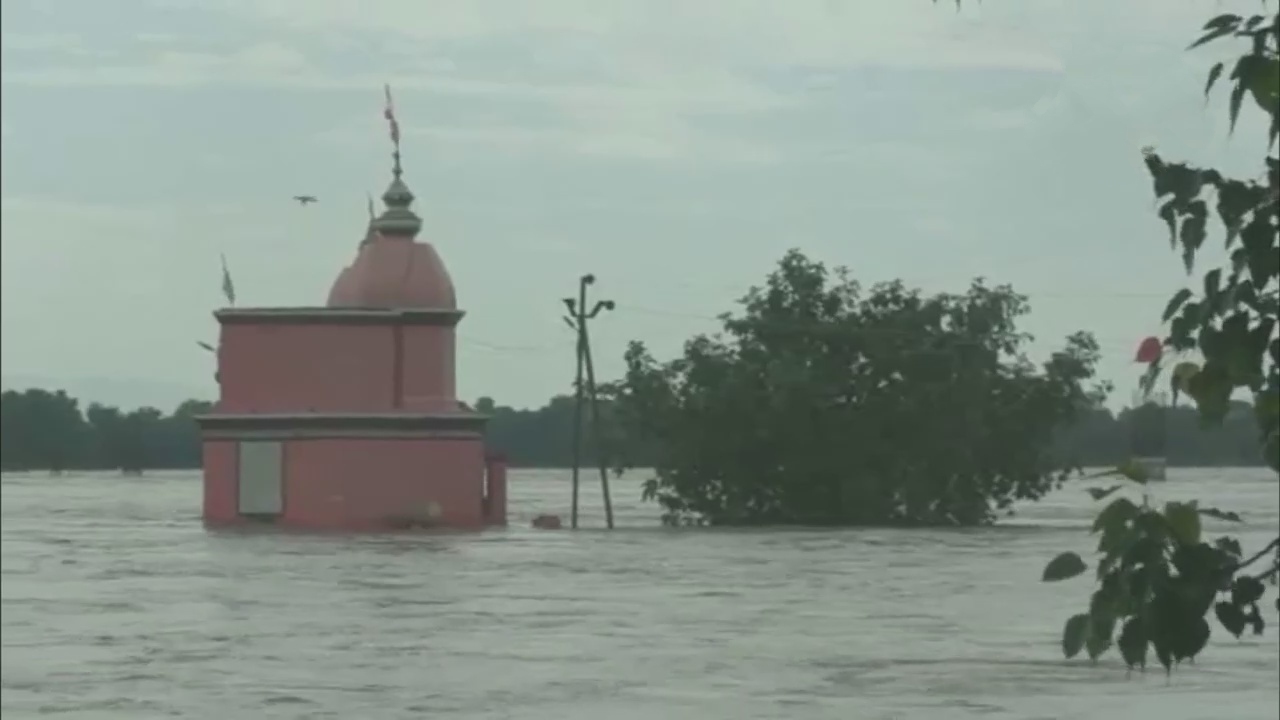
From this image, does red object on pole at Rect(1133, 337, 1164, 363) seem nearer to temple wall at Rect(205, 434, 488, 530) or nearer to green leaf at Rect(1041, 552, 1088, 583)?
green leaf at Rect(1041, 552, 1088, 583)

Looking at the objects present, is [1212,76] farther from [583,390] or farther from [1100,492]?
[583,390]

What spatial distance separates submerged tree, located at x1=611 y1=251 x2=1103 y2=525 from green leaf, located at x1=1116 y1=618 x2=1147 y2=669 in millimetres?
44257

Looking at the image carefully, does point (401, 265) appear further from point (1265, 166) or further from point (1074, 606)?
point (1265, 166)

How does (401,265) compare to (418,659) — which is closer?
(418,659)

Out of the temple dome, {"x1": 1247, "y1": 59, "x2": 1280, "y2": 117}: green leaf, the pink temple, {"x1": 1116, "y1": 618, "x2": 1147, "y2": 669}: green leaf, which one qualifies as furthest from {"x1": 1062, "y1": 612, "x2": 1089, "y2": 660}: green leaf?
the temple dome

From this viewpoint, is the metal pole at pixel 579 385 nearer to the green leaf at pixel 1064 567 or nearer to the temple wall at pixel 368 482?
the temple wall at pixel 368 482

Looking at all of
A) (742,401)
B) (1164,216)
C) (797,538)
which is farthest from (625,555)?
(1164,216)

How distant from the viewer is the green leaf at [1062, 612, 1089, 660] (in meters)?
4.12

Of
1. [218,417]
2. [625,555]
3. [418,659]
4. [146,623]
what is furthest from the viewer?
[218,417]

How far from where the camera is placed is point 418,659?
56.8 feet

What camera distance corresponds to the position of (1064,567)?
4.11 meters

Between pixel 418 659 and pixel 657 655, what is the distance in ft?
5.11

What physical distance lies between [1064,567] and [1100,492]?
0.58 feet

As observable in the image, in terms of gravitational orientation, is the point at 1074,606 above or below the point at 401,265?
below
